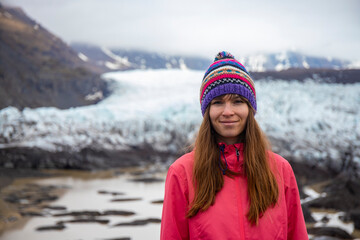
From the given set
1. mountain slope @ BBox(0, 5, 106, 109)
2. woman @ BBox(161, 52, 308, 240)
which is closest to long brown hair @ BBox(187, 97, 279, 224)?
woman @ BBox(161, 52, 308, 240)

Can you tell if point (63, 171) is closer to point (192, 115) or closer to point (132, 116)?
point (132, 116)

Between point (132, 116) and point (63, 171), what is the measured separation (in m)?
3.84

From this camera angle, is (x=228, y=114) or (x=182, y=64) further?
(x=182, y=64)

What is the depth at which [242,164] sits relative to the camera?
5.08 ft

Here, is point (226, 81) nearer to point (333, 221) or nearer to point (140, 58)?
point (333, 221)

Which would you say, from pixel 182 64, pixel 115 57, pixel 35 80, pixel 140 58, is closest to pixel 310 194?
pixel 35 80

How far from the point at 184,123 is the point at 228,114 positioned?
12305 millimetres

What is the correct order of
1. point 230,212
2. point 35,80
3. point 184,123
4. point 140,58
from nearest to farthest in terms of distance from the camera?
point 230,212 → point 184,123 → point 35,80 → point 140,58

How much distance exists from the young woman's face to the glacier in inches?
403

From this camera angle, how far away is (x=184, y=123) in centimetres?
1387

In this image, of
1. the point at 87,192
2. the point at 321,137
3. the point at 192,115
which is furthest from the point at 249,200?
the point at 192,115

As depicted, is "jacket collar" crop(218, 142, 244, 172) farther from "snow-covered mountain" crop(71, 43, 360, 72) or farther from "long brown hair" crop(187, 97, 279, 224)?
"snow-covered mountain" crop(71, 43, 360, 72)

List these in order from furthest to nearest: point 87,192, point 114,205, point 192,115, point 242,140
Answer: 1. point 192,115
2. point 87,192
3. point 114,205
4. point 242,140

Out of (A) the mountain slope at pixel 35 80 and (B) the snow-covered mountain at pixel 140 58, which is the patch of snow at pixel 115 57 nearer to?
(B) the snow-covered mountain at pixel 140 58
